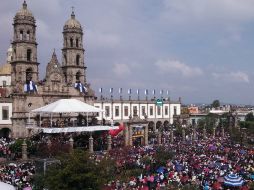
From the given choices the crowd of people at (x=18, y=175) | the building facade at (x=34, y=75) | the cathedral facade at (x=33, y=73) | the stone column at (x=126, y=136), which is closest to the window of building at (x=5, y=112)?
the building facade at (x=34, y=75)

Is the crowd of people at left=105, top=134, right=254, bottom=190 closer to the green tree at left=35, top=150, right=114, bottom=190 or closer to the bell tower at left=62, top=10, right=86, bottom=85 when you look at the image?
the green tree at left=35, top=150, right=114, bottom=190

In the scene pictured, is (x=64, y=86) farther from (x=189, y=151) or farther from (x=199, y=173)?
(x=199, y=173)

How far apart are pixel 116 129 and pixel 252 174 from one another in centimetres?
2329

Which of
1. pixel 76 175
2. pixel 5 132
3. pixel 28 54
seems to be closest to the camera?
pixel 76 175

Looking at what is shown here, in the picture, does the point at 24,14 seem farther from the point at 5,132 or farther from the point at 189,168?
the point at 189,168

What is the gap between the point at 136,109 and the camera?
72375 mm

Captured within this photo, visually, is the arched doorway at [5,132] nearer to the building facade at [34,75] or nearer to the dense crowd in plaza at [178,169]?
the building facade at [34,75]

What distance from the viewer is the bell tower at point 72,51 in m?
59.3

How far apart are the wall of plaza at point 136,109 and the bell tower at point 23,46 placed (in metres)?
14.5

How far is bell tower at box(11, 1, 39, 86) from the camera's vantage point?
5356 cm

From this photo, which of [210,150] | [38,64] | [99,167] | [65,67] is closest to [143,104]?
[65,67]

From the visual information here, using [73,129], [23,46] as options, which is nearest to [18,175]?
[73,129]

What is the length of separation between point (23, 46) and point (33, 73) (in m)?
3.69

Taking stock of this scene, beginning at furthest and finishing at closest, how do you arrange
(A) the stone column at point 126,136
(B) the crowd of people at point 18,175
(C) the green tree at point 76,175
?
(A) the stone column at point 126,136 → (B) the crowd of people at point 18,175 → (C) the green tree at point 76,175
